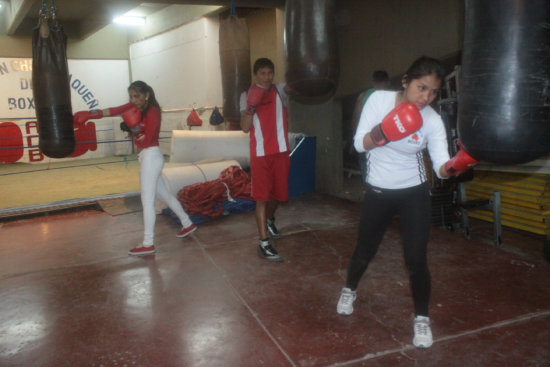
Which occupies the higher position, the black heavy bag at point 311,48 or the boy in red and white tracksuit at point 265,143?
the black heavy bag at point 311,48

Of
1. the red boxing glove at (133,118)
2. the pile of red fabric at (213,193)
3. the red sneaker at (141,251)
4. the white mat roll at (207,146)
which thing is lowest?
the red sneaker at (141,251)

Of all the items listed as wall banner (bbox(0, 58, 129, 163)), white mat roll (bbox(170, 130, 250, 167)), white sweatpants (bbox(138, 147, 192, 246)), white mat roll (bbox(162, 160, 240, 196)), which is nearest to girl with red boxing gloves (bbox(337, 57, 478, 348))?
white sweatpants (bbox(138, 147, 192, 246))

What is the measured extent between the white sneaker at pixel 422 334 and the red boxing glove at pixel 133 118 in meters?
2.25

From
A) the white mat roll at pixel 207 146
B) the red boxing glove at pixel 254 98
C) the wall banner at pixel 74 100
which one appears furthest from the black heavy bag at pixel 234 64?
the wall banner at pixel 74 100

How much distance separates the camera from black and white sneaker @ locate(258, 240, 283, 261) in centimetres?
305

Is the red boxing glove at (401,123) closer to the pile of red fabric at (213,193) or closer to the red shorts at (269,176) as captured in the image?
the red shorts at (269,176)

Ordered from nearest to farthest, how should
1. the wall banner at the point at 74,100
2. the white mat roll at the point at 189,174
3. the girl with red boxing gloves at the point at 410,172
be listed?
the girl with red boxing gloves at the point at 410,172 < the white mat roll at the point at 189,174 < the wall banner at the point at 74,100

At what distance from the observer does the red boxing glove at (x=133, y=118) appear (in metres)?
3.11

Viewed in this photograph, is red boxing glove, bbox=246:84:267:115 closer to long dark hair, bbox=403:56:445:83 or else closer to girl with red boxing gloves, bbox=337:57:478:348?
girl with red boxing gloves, bbox=337:57:478:348

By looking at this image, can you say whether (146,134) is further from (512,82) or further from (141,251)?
(512,82)

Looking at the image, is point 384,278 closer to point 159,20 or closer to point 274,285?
point 274,285

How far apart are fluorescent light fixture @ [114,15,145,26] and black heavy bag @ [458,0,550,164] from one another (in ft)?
30.8

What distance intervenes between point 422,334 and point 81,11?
8170 mm

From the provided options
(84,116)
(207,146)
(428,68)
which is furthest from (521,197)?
(84,116)
